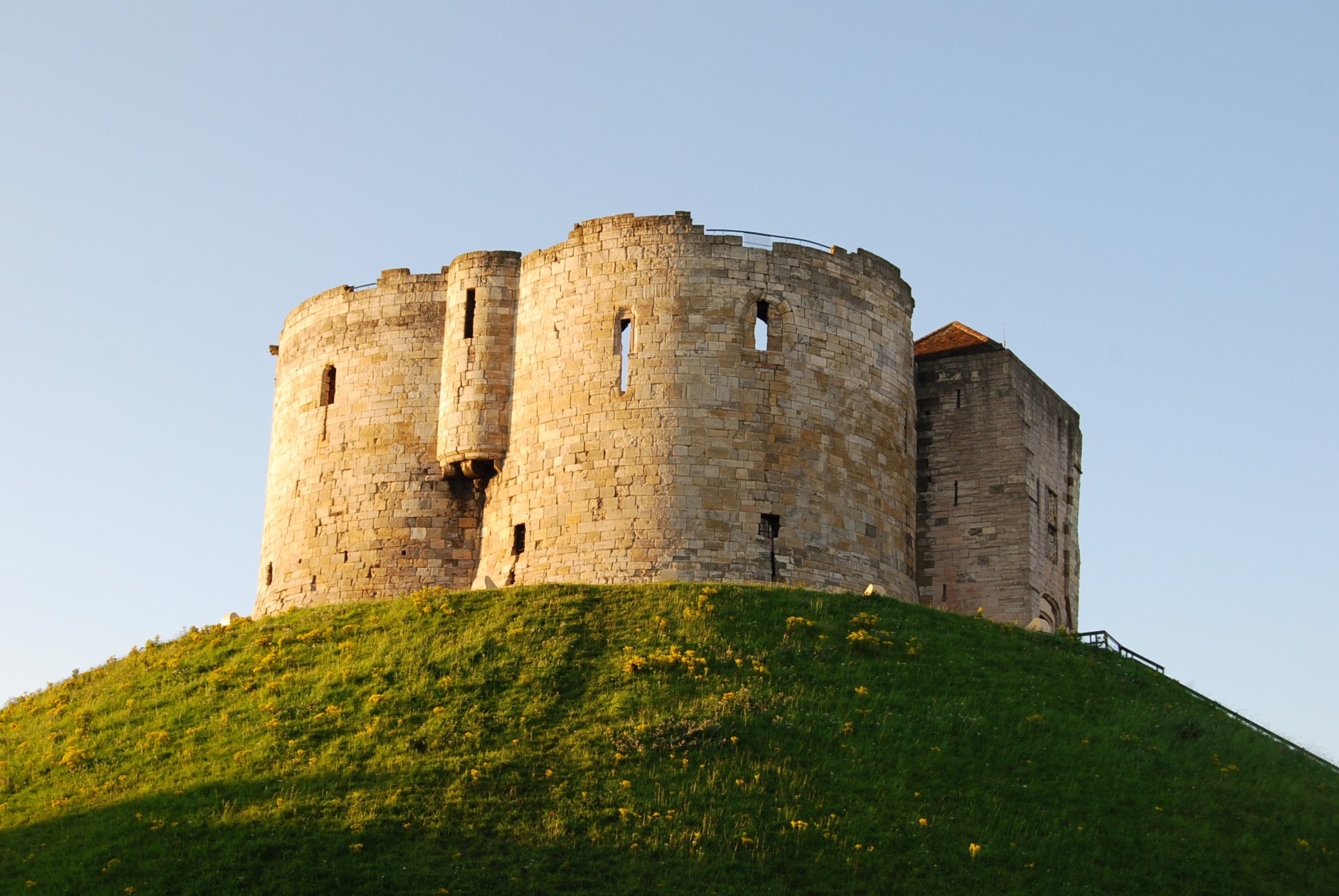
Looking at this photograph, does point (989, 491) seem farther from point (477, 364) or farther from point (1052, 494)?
point (477, 364)

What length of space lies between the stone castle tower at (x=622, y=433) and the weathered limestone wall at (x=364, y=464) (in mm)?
54

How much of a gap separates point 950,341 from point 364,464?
46.6 feet

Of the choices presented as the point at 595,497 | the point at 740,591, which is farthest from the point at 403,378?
the point at 740,591

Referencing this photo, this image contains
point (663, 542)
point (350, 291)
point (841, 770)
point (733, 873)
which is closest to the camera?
point (733, 873)

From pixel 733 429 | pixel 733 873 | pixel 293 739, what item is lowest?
pixel 733 873

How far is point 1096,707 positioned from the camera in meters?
33.5

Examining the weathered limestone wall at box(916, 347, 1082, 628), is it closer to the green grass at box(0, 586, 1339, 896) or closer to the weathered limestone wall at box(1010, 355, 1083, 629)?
the weathered limestone wall at box(1010, 355, 1083, 629)

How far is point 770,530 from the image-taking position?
37688 mm

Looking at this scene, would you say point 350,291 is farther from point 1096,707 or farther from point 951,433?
point 1096,707

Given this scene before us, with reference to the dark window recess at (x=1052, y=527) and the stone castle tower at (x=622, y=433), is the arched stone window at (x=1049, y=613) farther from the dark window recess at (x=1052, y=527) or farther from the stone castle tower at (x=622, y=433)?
the dark window recess at (x=1052, y=527)

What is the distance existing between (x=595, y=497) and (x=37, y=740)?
37.5ft

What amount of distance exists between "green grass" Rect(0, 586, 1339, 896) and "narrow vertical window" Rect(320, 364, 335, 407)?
7022mm

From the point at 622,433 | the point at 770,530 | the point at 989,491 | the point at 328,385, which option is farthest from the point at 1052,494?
the point at 328,385

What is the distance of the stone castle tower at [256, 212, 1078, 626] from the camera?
37750 mm
